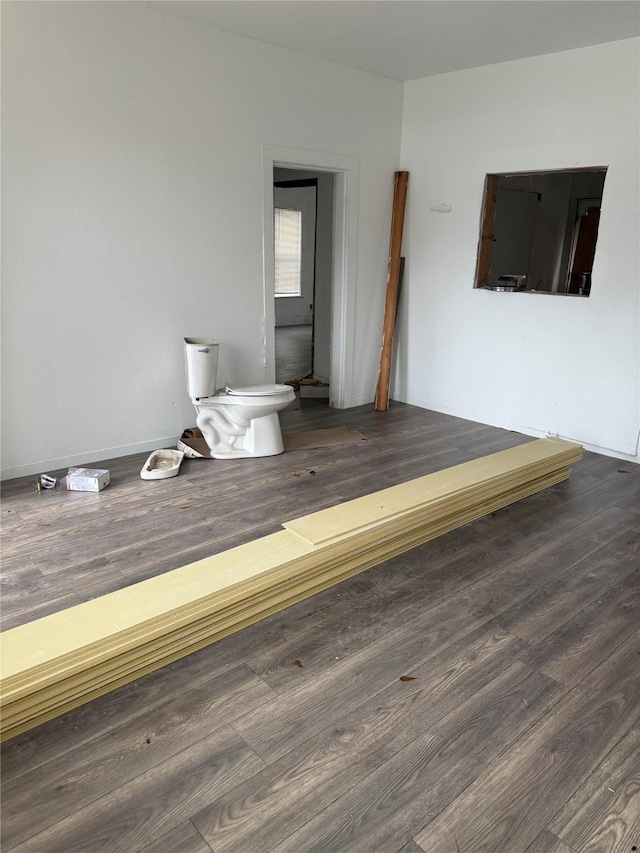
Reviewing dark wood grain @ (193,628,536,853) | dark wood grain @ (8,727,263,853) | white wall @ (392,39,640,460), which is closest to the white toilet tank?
white wall @ (392,39,640,460)

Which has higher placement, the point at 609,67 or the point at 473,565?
the point at 609,67

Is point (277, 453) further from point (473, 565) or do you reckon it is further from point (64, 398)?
point (473, 565)

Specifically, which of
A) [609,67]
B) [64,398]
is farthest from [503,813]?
[609,67]

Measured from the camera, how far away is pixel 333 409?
5652mm

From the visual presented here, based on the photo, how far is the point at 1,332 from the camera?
3.58m

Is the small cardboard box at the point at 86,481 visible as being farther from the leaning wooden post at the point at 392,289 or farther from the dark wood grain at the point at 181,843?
the leaning wooden post at the point at 392,289

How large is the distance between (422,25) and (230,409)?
2.79 metres

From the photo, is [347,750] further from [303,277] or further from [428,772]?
[303,277]

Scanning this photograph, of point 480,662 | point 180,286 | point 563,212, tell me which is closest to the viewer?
point 480,662

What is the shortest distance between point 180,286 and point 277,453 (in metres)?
1.37

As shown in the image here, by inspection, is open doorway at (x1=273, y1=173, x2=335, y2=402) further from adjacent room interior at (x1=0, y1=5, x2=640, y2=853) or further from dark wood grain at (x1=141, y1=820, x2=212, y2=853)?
dark wood grain at (x1=141, y1=820, x2=212, y2=853)

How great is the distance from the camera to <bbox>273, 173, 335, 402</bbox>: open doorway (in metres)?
5.99

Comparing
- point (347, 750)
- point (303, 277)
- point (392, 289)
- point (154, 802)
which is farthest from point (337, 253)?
point (303, 277)

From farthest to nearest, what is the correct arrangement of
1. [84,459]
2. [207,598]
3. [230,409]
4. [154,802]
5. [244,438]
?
[244,438] → [230,409] → [84,459] → [207,598] → [154,802]
